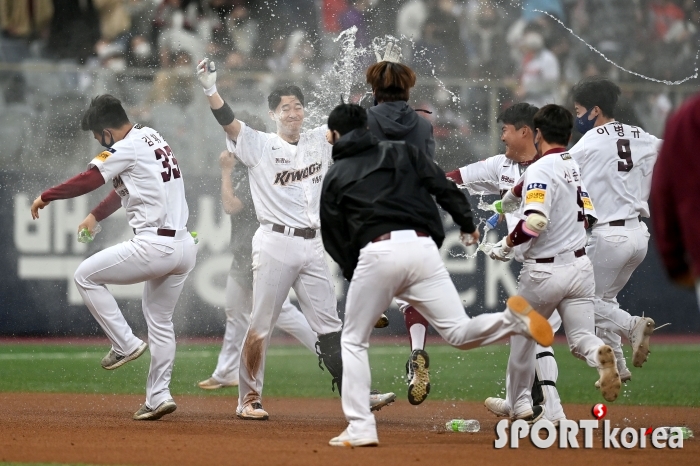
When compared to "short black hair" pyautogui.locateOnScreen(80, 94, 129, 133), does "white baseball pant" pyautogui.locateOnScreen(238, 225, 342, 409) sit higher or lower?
lower

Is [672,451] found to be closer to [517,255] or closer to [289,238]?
[517,255]

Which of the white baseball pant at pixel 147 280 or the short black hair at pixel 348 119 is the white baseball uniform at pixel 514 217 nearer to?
the short black hair at pixel 348 119

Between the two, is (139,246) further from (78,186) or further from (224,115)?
(224,115)

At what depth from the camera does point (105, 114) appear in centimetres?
826

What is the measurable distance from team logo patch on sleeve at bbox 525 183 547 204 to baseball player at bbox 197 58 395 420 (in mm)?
1862

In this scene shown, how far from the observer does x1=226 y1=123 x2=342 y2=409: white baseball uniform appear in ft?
26.6

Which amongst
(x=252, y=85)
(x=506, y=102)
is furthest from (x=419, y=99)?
(x=252, y=85)

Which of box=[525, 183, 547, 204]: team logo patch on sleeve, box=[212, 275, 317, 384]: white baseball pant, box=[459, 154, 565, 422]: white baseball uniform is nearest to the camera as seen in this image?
box=[525, 183, 547, 204]: team logo patch on sleeve

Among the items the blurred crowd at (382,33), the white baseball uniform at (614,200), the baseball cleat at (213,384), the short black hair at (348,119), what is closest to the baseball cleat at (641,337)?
the white baseball uniform at (614,200)

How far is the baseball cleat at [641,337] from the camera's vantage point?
830 cm

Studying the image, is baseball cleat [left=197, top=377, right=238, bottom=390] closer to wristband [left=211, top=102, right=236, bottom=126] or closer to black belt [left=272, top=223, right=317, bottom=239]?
black belt [left=272, top=223, right=317, bottom=239]

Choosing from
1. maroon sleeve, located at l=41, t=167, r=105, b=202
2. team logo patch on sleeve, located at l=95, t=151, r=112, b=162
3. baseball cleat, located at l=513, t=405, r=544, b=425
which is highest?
team logo patch on sleeve, located at l=95, t=151, r=112, b=162

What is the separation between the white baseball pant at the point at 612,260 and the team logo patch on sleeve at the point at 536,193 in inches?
69.7

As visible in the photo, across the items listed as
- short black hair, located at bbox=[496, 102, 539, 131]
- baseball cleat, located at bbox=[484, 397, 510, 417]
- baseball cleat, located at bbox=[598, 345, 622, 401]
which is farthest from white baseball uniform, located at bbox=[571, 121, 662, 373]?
baseball cleat, located at bbox=[598, 345, 622, 401]
